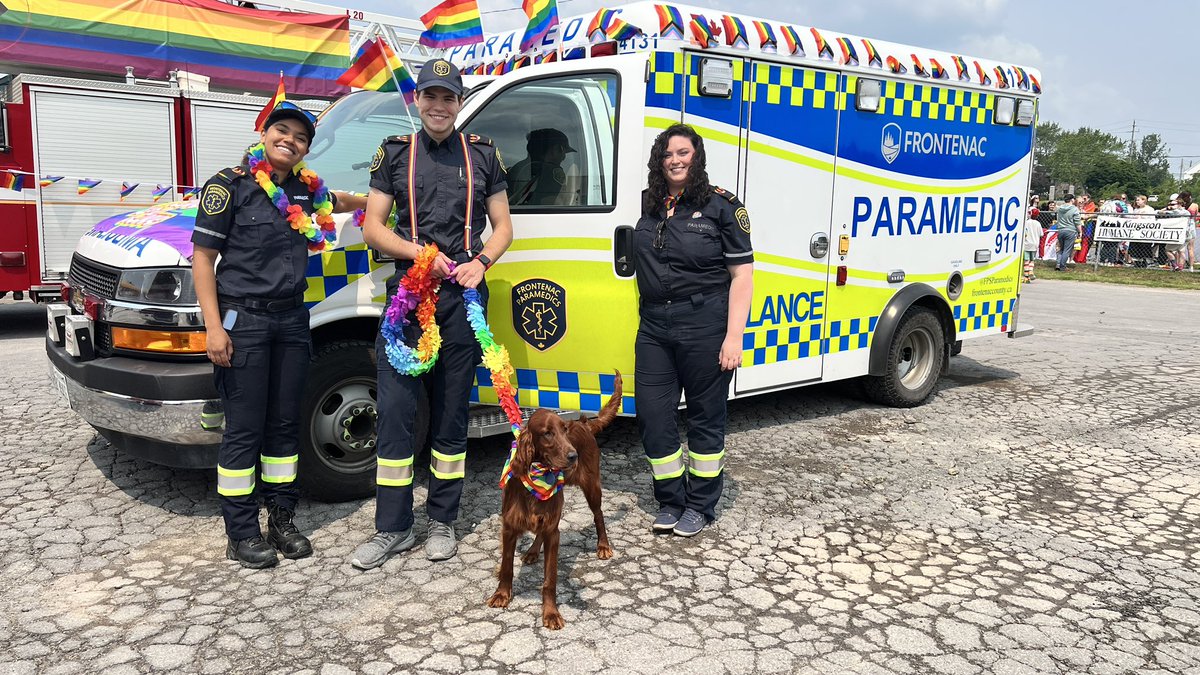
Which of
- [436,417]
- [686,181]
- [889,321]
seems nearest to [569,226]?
[686,181]

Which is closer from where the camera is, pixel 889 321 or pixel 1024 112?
pixel 889 321

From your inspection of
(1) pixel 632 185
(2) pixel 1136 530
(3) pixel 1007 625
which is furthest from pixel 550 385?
(2) pixel 1136 530

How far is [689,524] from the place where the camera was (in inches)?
166

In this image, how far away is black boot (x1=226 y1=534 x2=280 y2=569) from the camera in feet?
12.5

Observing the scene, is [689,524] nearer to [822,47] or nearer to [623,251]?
[623,251]

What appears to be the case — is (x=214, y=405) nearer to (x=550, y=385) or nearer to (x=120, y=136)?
(x=550, y=385)

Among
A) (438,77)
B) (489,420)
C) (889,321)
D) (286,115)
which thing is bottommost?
(489,420)

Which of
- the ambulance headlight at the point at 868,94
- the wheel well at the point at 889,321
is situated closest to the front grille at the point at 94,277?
the ambulance headlight at the point at 868,94

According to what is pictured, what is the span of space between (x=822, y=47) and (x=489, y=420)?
9.88 ft

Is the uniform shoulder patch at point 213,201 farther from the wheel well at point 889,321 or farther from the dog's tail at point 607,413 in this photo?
the wheel well at point 889,321

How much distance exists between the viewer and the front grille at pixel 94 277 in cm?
409

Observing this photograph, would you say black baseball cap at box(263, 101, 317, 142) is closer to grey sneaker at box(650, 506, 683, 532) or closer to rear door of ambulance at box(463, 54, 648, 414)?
rear door of ambulance at box(463, 54, 648, 414)

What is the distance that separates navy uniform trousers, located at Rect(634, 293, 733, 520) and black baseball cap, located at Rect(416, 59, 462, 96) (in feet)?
4.35

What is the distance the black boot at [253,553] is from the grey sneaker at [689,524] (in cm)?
182
